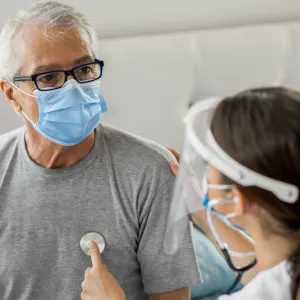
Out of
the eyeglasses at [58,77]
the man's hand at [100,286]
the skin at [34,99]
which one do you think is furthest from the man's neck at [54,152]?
the man's hand at [100,286]

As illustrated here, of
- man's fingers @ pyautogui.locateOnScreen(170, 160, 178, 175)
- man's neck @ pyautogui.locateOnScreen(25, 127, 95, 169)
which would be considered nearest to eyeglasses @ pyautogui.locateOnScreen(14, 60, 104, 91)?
man's neck @ pyautogui.locateOnScreen(25, 127, 95, 169)

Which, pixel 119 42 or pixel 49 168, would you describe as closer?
pixel 49 168

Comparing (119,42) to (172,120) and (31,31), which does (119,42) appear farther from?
(31,31)

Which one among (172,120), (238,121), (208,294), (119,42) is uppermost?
(238,121)

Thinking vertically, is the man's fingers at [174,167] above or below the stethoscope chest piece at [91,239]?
above

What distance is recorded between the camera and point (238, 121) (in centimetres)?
106

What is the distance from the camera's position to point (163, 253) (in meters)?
1.50

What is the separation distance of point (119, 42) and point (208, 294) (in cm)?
91

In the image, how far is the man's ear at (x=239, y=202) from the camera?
1088 mm

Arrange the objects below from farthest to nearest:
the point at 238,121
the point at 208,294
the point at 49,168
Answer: the point at 208,294 → the point at 49,168 → the point at 238,121

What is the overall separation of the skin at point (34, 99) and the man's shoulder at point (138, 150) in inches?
2.1

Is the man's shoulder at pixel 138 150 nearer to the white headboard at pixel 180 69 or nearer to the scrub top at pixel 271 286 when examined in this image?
the scrub top at pixel 271 286

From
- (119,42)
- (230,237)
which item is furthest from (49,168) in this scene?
(119,42)

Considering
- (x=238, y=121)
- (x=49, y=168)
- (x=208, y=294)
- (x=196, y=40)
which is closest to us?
(x=238, y=121)
